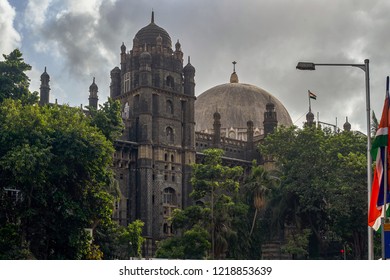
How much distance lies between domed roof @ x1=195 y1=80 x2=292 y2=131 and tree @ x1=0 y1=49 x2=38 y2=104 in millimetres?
49064

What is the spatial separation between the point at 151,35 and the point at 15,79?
96.4 ft

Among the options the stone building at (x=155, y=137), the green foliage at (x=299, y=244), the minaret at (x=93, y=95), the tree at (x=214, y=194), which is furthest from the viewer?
the minaret at (x=93, y=95)

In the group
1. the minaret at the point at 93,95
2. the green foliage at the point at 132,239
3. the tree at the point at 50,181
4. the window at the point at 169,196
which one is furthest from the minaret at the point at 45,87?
the tree at the point at 50,181

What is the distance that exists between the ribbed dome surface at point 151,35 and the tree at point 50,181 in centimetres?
3017

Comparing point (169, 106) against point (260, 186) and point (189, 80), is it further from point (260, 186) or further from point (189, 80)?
point (260, 186)

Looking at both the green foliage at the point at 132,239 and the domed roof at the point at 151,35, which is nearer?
the green foliage at the point at 132,239

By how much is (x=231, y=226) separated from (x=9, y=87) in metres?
20.7

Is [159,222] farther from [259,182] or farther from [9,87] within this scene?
[9,87]

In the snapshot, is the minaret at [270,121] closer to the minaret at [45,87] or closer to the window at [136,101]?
the window at [136,101]

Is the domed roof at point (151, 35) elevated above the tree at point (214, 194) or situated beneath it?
elevated above

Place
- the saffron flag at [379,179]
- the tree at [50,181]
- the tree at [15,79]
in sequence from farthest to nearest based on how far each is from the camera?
the tree at [15,79]
the tree at [50,181]
the saffron flag at [379,179]

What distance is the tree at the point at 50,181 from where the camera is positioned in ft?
136
